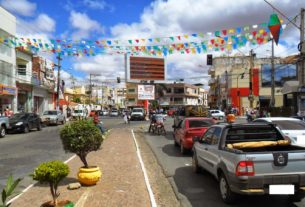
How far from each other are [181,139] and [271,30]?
8099 mm

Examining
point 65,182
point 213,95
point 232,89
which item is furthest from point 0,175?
point 213,95

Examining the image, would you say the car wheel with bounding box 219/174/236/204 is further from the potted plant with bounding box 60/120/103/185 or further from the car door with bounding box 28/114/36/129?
Answer: the car door with bounding box 28/114/36/129

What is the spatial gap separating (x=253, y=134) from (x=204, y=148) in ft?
4.02

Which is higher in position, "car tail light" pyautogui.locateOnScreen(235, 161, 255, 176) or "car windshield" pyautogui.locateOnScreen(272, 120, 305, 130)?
"car windshield" pyautogui.locateOnScreen(272, 120, 305, 130)

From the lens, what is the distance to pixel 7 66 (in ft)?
129

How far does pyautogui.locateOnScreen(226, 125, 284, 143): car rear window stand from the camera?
8637 millimetres

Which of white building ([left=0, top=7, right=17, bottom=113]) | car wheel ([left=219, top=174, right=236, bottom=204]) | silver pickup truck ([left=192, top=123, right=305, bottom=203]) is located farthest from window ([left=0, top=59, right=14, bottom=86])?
car wheel ([left=219, top=174, right=236, bottom=204])

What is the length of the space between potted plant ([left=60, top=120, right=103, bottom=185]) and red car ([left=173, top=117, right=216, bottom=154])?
596 centimetres

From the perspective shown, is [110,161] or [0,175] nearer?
[0,175]

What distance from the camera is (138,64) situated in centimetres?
5775

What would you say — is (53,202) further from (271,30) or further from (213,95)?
(213,95)

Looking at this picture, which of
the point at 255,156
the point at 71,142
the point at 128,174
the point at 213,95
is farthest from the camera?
the point at 213,95

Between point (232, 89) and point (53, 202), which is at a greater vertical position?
point (232, 89)

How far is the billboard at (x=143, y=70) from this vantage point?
57.1m
